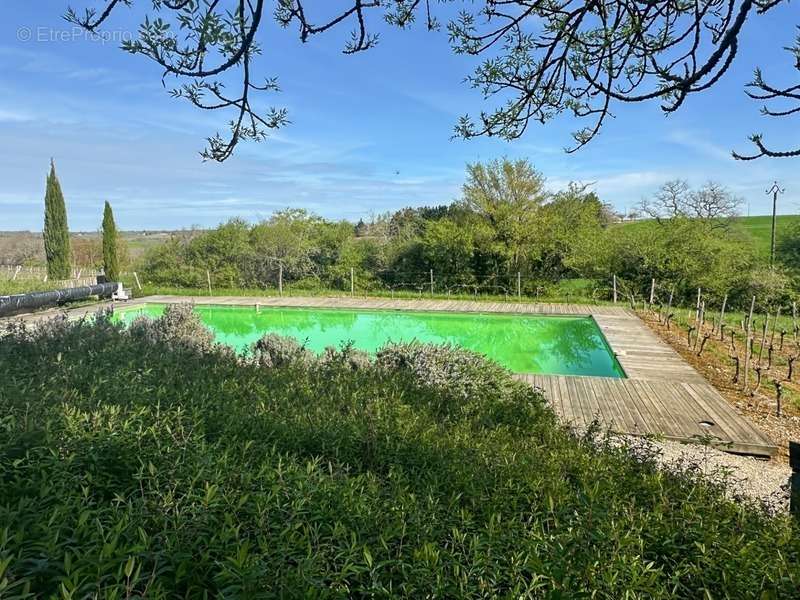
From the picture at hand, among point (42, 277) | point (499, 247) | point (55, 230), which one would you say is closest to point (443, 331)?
point (499, 247)

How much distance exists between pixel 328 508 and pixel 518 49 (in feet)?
6.63

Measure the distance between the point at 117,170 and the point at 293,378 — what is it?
15.3 m

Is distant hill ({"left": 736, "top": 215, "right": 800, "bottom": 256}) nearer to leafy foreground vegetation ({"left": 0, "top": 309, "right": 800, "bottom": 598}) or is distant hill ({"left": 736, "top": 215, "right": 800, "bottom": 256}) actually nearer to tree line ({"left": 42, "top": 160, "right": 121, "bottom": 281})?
leafy foreground vegetation ({"left": 0, "top": 309, "right": 800, "bottom": 598})

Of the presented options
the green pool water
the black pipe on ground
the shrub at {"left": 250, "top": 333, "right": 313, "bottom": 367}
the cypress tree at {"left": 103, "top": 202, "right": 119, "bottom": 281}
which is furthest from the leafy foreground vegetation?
the cypress tree at {"left": 103, "top": 202, "right": 119, "bottom": 281}

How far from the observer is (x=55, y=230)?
18109 millimetres

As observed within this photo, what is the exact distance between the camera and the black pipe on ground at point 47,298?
11383 mm

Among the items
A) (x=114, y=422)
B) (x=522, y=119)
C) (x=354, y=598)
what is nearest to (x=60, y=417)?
(x=114, y=422)

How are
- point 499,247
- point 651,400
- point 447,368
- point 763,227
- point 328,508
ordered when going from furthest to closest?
point 763,227 < point 499,247 < point 651,400 < point 447,368 < point 328,508

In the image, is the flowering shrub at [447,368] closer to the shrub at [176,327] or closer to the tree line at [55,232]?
the shrub at [176,327]

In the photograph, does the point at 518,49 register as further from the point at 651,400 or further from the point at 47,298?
the point at 47,298

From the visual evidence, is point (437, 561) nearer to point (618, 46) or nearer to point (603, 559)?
point (603, 559)

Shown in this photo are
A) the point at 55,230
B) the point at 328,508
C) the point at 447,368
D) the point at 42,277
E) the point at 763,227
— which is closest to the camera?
the point at 328,508

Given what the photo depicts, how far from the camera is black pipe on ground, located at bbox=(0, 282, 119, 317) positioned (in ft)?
37.3

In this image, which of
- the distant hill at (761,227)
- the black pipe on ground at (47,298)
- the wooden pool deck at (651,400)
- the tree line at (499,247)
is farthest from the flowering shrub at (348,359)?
the distant hill at (761,227)
